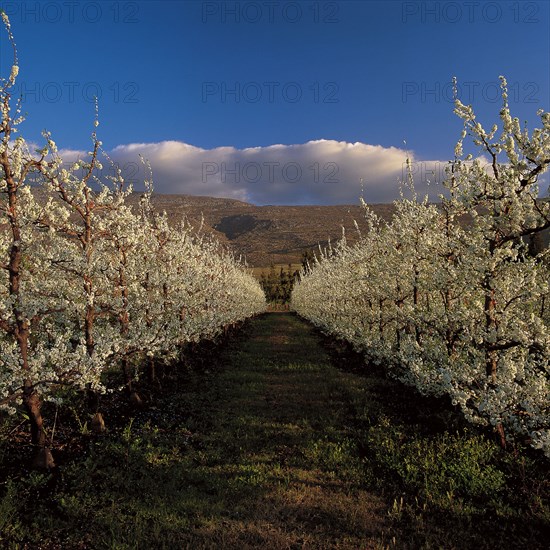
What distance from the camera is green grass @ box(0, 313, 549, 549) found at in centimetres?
712

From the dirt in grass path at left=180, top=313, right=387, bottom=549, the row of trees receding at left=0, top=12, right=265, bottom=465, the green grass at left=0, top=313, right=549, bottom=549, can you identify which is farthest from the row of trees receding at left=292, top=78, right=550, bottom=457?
the row of trees receding at left=0, top=12, right=265, bottom=465

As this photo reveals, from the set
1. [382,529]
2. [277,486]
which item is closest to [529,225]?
[382,529]

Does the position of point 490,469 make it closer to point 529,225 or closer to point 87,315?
point 529,225

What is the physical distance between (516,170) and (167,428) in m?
11.8

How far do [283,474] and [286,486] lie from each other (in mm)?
613

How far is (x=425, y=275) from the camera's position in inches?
582

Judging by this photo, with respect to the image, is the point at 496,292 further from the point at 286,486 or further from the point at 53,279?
the point at 53,279

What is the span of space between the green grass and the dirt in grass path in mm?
35

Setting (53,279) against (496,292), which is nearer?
(496,292)

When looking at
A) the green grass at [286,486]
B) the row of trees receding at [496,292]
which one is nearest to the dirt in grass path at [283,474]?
the green grass at [286,486]

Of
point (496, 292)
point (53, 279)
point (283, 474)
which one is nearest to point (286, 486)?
point (283, 474)

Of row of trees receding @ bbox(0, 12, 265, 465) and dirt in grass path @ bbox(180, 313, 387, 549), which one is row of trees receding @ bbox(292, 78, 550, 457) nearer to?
dirt in grass path @ bbox(180, 313, 387, 549)

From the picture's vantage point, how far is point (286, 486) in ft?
28.8

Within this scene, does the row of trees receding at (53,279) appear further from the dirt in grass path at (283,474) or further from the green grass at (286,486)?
the dirt in grass path at (283,474)
